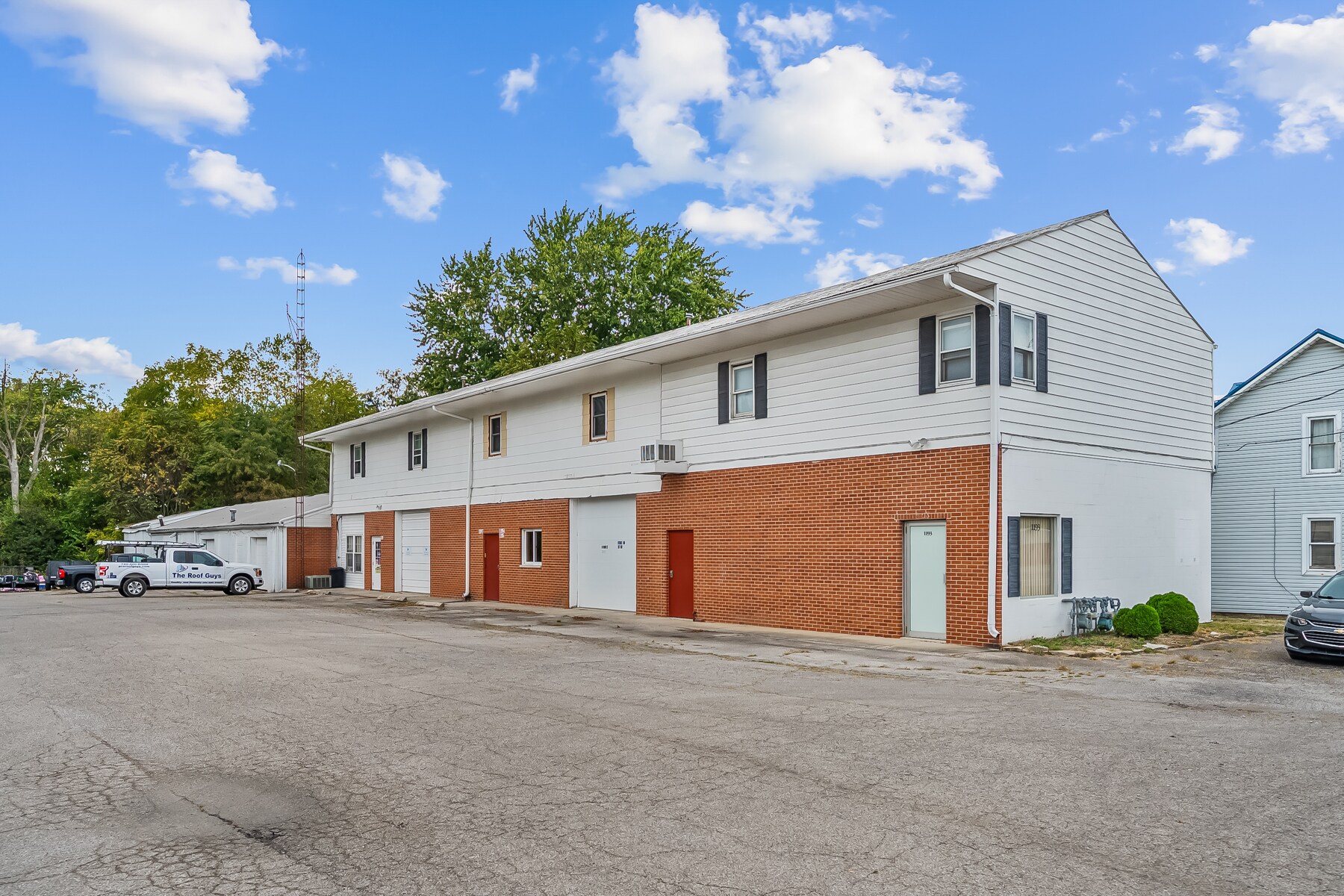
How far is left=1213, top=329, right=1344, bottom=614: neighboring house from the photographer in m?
25.4

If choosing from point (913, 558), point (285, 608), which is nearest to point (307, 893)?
point (913, 558)

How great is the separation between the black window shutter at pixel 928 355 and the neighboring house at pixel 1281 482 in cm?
1474

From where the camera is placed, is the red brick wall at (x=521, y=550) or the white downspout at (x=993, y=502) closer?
the white downspout at (x=993, y=502)

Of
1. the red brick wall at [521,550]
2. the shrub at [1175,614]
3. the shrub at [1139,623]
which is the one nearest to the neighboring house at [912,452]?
the red brick wall at [521,550]

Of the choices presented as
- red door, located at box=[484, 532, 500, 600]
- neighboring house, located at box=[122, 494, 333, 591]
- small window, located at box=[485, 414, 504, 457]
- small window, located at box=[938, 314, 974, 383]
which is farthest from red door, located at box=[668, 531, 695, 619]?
neighboring house, located at box=[122, 494, 333, 591]

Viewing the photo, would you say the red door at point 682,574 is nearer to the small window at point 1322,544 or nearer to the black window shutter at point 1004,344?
the black window shutter at point 1004,344

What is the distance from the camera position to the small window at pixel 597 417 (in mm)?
25891

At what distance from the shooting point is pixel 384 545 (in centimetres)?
3656

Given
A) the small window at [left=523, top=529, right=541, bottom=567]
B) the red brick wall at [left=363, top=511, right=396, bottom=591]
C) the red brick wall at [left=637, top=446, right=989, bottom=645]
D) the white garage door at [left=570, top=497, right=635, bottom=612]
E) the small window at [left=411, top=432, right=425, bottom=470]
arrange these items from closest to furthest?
1. the red brick wall at [left=637, top=446, right=989, bottom=645]
2. the white garage door at [left=570, top=497, right=635, bottom=612]
3. the small window at [left=523, top=529, right=541, bottom=567]
4. the small window at [left=411, top=432, right=425, bottom=470]
5. the red brick wall at [left=363, top=511, right=396, bottom=591]

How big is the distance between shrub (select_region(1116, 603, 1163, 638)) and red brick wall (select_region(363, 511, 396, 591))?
84.3 feet

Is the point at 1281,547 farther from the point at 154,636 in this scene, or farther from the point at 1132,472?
the point at 154,636

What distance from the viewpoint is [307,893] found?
499 centimetres

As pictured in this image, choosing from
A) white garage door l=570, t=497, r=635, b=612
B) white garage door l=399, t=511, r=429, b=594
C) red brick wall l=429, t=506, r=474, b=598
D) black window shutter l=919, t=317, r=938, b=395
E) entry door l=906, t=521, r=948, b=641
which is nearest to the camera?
entry door l=906, t=521, r=948, b=641

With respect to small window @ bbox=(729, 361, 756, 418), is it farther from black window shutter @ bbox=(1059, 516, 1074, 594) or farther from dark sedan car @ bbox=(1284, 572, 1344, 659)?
dark sedan car @ bbox=(1284, 572, 1344, 659)
